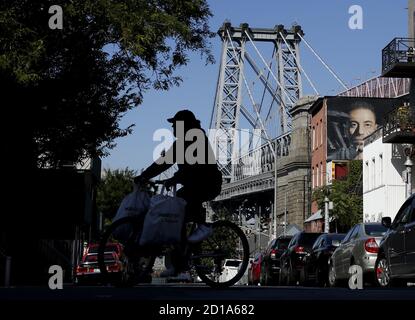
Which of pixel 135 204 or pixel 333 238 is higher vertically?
pixel 333 238

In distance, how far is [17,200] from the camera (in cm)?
2753

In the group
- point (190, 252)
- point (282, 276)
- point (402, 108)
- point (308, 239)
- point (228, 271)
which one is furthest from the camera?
point (402, 108)

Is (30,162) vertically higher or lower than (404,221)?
higher

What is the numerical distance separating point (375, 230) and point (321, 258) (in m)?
3.47

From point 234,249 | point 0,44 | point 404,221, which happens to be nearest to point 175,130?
point 234,249

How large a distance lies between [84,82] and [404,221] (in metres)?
9.23

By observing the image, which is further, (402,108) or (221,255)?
(402,108)

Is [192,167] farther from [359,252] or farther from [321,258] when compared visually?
[321,258]

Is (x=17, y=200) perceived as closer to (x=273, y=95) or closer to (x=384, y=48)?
(x=384, y=48)

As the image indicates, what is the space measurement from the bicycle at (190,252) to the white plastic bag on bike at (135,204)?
7 centimetres

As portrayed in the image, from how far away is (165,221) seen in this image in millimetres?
11047

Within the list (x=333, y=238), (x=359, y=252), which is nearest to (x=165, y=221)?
(x=359, y=252)
